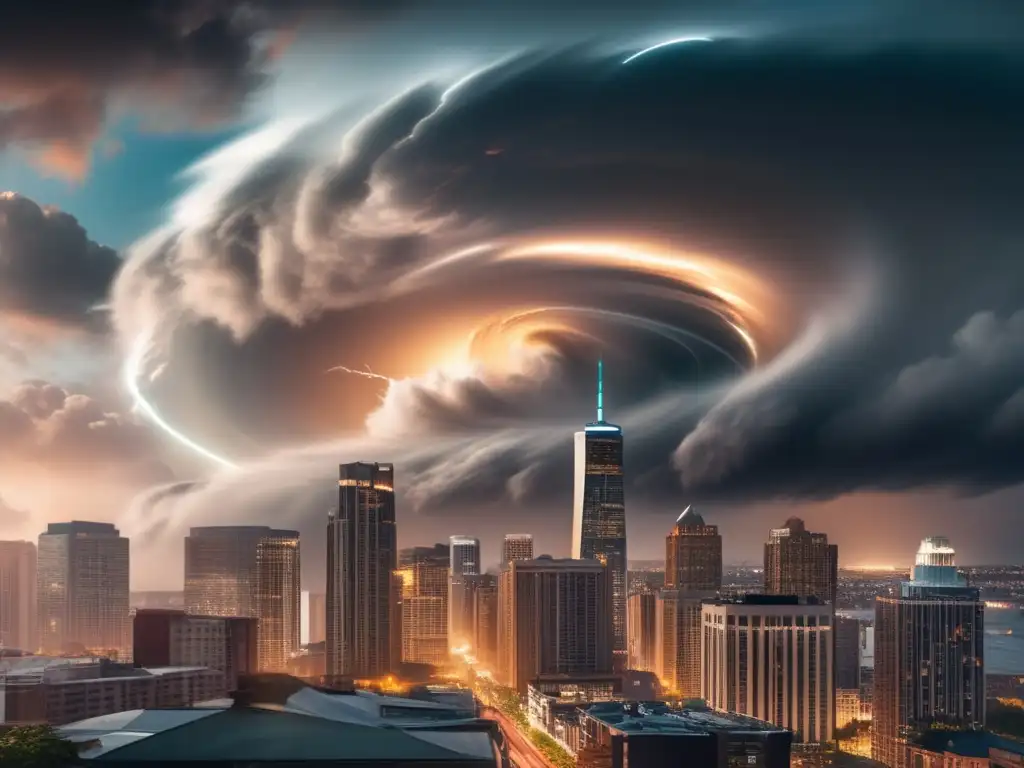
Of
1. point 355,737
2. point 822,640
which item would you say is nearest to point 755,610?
point 822,640

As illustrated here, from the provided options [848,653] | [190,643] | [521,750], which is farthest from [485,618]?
[190,643]

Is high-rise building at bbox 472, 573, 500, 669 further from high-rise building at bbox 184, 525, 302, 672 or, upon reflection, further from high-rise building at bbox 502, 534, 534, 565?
high-rise building at bbox 184, 525, 302, 672

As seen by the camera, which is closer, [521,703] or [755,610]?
[755,610]

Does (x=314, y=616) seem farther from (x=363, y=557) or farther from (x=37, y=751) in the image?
(x=37, y=751)

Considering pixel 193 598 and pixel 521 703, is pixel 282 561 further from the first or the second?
pixel 521 703

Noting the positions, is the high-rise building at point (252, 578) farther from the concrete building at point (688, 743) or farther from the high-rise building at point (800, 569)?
the concrete building at point (688, 743)

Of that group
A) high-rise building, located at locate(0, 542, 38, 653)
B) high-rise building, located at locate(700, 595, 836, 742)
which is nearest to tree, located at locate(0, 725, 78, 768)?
high-rise building, located at locate(700, 595, 836, 742)
